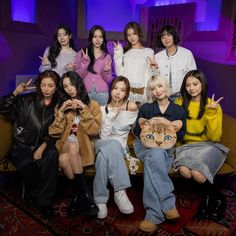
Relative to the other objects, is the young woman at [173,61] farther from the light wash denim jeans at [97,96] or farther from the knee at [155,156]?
the knee at [155,156]

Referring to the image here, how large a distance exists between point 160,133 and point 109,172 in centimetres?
54

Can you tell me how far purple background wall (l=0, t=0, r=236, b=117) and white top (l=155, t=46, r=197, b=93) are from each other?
0.75 m

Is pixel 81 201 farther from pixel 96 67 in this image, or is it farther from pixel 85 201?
pixel 96 67

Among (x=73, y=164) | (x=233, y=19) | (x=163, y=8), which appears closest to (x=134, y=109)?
(x=73, y=164)

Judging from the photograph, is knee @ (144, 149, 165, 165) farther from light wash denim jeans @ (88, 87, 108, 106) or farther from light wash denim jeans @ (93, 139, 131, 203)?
light wash denim jeans @ (88, 87, 108, 106)

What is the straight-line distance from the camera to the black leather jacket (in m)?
2.67

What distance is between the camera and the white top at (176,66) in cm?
310

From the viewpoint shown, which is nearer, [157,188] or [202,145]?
[157,188]

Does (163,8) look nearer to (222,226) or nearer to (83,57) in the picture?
(83,57)

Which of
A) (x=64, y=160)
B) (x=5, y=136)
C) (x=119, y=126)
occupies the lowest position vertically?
(x=64, y=160)

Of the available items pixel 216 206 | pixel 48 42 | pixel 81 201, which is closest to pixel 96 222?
pixel 81 201

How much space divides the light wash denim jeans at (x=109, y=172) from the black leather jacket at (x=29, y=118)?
1.84 ft

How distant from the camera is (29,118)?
8.79ft

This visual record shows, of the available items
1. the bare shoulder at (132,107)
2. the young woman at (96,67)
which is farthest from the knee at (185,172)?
the young woman at (96,67)
